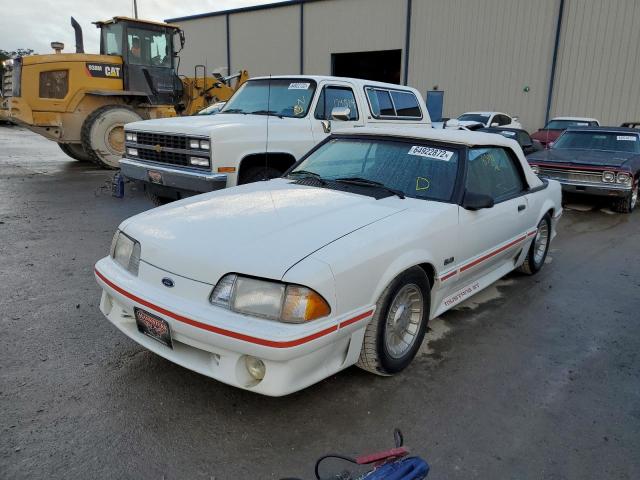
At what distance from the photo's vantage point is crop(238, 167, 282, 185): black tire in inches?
245

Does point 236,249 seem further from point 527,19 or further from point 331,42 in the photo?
point 331,42

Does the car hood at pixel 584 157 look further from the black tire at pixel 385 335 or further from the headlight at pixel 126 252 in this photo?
the headlight at pixel 126 252

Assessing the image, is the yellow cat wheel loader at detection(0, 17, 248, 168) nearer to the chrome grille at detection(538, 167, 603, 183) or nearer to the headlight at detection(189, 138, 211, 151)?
the headlight at detection(189, 138, 211, 151)

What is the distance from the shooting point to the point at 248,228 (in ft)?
9.34

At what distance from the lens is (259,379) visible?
99.0 inches

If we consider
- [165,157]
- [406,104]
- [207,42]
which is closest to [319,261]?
[165,157]

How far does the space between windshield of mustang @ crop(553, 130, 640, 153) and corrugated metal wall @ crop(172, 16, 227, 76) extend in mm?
23504

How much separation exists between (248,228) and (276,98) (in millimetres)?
4630

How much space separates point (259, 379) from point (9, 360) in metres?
A: 1.78

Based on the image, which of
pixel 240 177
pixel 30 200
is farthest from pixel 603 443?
pixel 30 200

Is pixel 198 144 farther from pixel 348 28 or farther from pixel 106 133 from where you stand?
pixel 348 28

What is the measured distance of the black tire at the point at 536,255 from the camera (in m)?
4.98

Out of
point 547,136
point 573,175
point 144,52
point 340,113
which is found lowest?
point 573,175

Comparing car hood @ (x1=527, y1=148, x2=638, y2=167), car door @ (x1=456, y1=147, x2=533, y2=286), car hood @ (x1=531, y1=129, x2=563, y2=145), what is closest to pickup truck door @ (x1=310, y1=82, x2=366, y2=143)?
car door @ (x1=456, y1=147, x2=533, y2=286)
